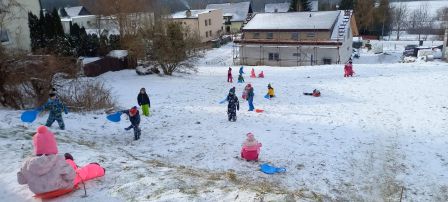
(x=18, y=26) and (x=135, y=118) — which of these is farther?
(x=18, y=26)

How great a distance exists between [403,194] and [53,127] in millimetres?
11085

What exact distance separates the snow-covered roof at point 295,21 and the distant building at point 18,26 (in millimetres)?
24030

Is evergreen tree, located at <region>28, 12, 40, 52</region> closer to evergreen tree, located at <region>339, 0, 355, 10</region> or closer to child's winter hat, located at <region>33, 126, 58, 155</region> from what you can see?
child's winter hat, located at <region>33, 126, 58, 155</region>

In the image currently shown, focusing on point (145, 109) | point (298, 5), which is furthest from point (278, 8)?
point (145, 109)

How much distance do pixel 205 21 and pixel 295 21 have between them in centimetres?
2473

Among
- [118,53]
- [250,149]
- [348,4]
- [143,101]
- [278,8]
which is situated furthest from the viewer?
[278,8]

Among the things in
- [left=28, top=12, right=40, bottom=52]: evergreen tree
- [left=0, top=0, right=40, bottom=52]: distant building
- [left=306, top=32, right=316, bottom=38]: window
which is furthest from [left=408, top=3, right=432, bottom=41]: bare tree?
[left=0, top=0, right=40, bottom=52]: distant building

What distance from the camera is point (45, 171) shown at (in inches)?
282

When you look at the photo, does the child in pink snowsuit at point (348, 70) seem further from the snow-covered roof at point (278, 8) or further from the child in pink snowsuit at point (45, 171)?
the snow-covered roof at point (278, 8)

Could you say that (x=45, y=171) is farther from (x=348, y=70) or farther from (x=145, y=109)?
(x=348, y=70)

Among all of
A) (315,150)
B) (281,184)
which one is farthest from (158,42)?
(281,184)

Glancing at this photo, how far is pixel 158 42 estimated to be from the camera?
31.2m

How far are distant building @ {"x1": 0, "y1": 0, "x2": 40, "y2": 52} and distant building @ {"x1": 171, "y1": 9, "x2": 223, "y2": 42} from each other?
32.9 metres

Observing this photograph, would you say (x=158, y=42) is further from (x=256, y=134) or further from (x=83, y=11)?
(x=83, y=11)
